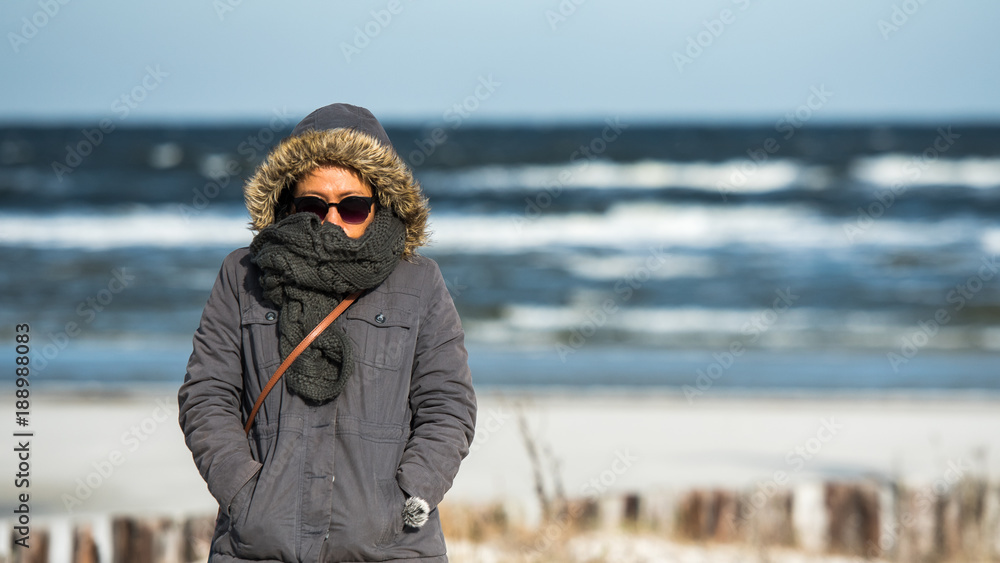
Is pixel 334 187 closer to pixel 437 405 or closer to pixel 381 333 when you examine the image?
pixel 381 333

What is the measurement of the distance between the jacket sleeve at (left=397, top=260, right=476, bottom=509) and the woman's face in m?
0.22

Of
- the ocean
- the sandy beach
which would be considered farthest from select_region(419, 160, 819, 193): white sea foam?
the sandy beach

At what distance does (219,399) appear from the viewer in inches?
73.9

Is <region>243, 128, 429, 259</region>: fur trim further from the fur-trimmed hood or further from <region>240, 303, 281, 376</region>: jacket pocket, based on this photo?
<region>240, 303, 281, 376</region>: jacket pocket

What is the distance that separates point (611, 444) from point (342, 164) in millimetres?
4634

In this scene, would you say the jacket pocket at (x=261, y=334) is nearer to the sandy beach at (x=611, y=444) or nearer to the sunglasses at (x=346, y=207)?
the sunglasses at (x=346, y=207)

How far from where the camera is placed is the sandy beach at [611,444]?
540 cm

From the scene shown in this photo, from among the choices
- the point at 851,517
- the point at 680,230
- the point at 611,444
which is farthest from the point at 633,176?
the point at 851,517

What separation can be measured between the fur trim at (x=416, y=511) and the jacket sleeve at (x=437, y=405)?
1 centimetres

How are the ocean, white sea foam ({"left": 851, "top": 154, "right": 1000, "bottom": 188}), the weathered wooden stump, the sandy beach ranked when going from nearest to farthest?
the weathered wooden stump → the sandy beach → the ocean → white sea foam ({"left": 851, "top": 154, "right": 1000, "bottom": 188})

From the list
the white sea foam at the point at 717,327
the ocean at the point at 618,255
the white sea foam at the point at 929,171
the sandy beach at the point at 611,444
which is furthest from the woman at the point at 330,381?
the white sea foam at the point at 929,171

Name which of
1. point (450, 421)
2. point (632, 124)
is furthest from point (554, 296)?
point (632, 124)

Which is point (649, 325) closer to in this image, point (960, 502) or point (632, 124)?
point (960, 502)

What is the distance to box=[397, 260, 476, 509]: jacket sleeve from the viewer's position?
187 cm
